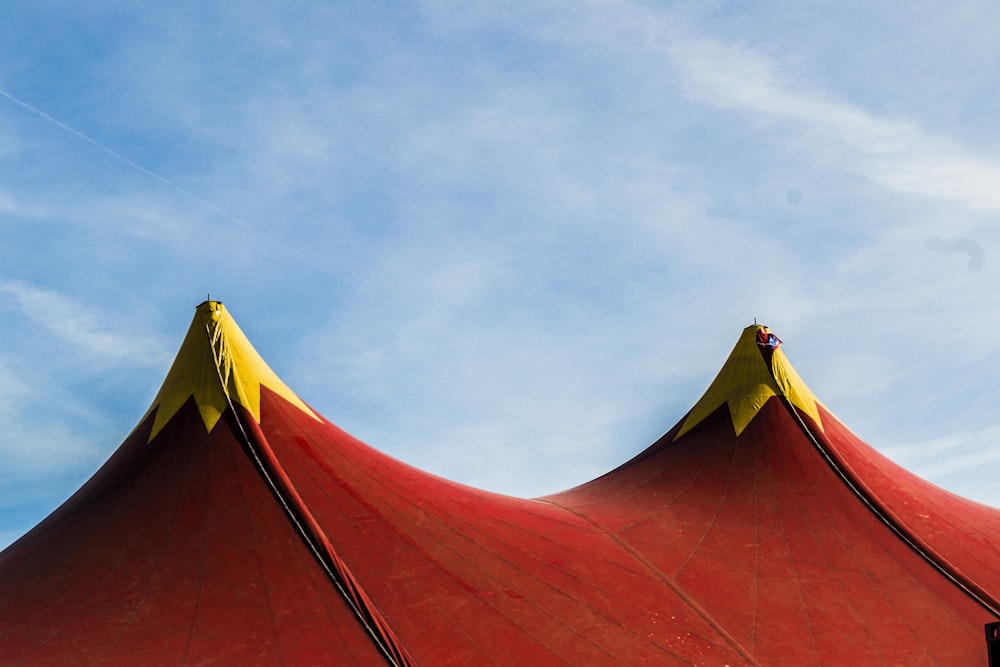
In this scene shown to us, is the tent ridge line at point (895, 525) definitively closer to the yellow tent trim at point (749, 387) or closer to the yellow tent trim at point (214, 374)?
the yellow tent trim at point (749, 387)

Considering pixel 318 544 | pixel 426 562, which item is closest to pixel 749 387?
pixel 426 562

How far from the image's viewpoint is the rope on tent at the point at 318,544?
659 centimetres

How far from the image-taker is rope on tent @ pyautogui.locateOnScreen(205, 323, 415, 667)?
21.6ft

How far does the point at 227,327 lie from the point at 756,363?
5890mm

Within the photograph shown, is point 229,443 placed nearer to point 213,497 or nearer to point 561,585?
point 213,497

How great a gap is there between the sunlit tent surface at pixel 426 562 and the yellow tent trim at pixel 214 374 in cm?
2

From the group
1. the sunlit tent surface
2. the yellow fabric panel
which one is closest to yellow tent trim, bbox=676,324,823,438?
the yellow fabric panel

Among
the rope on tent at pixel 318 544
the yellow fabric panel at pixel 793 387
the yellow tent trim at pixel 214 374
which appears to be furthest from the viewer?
the yellow fabric panel at pixel 793 387

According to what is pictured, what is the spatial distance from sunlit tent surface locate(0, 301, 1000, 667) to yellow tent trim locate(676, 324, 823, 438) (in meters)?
0.64

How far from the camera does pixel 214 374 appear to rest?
26.6 ft

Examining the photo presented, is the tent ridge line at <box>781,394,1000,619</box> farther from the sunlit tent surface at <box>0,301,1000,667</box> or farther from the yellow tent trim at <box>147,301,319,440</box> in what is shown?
the yellow tent trim at <box>147,301,319,440</box>

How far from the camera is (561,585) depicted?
778cm

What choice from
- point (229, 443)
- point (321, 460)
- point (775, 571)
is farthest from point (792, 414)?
point (229, 443)

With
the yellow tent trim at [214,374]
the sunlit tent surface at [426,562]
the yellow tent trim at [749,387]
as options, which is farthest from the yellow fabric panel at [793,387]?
the yellow tent trim at [214,374]
